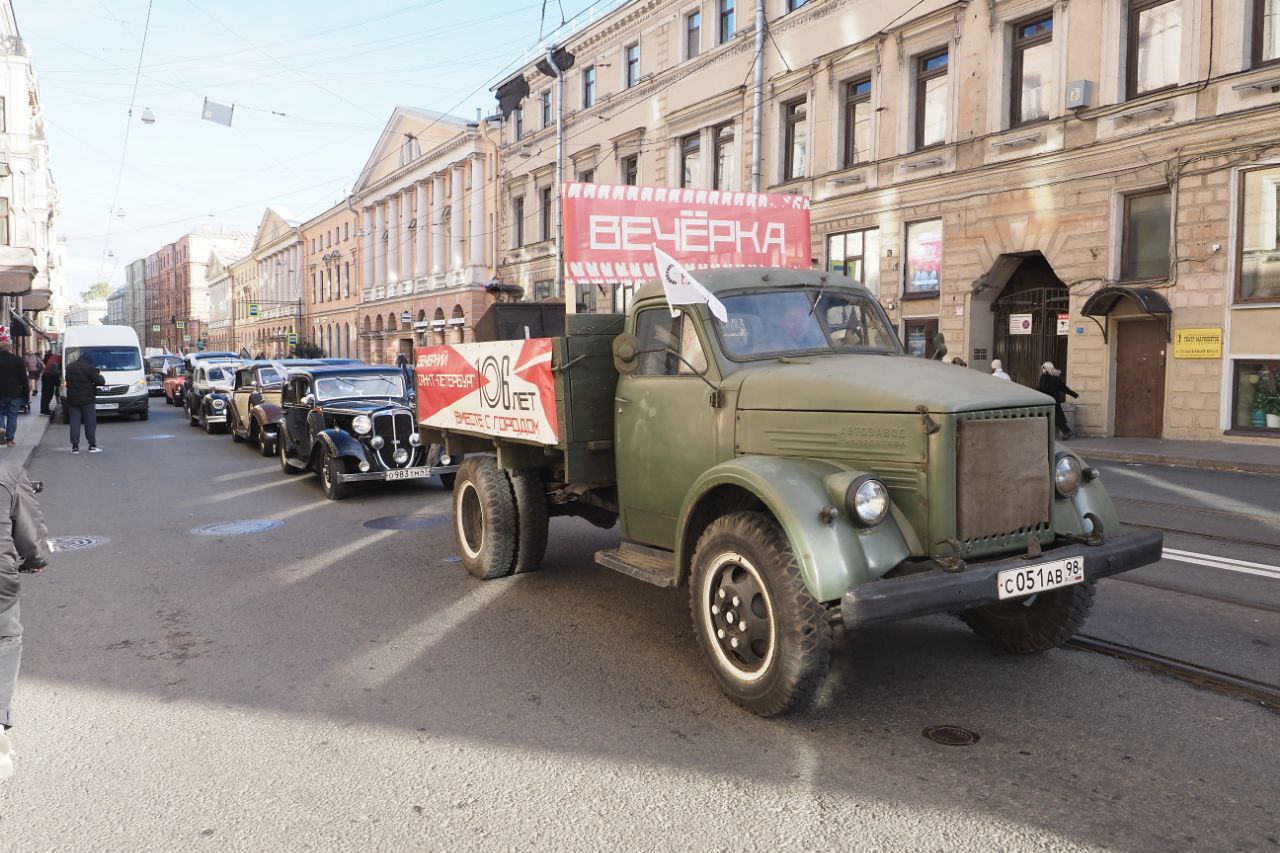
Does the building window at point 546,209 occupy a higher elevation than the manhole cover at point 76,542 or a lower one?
higher

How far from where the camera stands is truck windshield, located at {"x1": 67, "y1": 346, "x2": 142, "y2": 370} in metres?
25.5

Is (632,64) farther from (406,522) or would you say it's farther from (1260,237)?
(406,522)

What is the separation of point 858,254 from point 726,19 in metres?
10.2

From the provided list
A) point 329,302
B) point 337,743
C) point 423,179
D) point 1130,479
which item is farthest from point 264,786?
point 329,302

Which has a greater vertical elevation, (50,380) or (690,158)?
(690,158)

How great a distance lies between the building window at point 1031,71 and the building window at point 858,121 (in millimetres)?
4246

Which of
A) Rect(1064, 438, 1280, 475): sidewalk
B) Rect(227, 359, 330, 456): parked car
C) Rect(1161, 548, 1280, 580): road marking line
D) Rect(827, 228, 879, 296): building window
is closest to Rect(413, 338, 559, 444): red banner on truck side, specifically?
Rect(1161, 548, 1280, 580): road marking line

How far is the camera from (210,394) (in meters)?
21.5

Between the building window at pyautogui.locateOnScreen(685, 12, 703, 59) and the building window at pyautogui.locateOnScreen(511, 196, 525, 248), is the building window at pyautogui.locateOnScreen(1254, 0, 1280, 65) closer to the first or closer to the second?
the building window at pyautogui.locateOnScreen(685, 12, 703, 59)

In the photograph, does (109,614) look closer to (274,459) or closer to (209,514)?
(209,514)

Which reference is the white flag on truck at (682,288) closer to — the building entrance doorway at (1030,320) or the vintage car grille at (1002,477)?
the vintage car grille at (1002,477)

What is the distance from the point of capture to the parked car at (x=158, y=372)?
127ft

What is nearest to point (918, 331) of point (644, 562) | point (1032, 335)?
point (1032, 335)

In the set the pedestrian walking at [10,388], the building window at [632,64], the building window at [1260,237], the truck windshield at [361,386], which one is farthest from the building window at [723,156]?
the pedestrian walking at [10,388]
